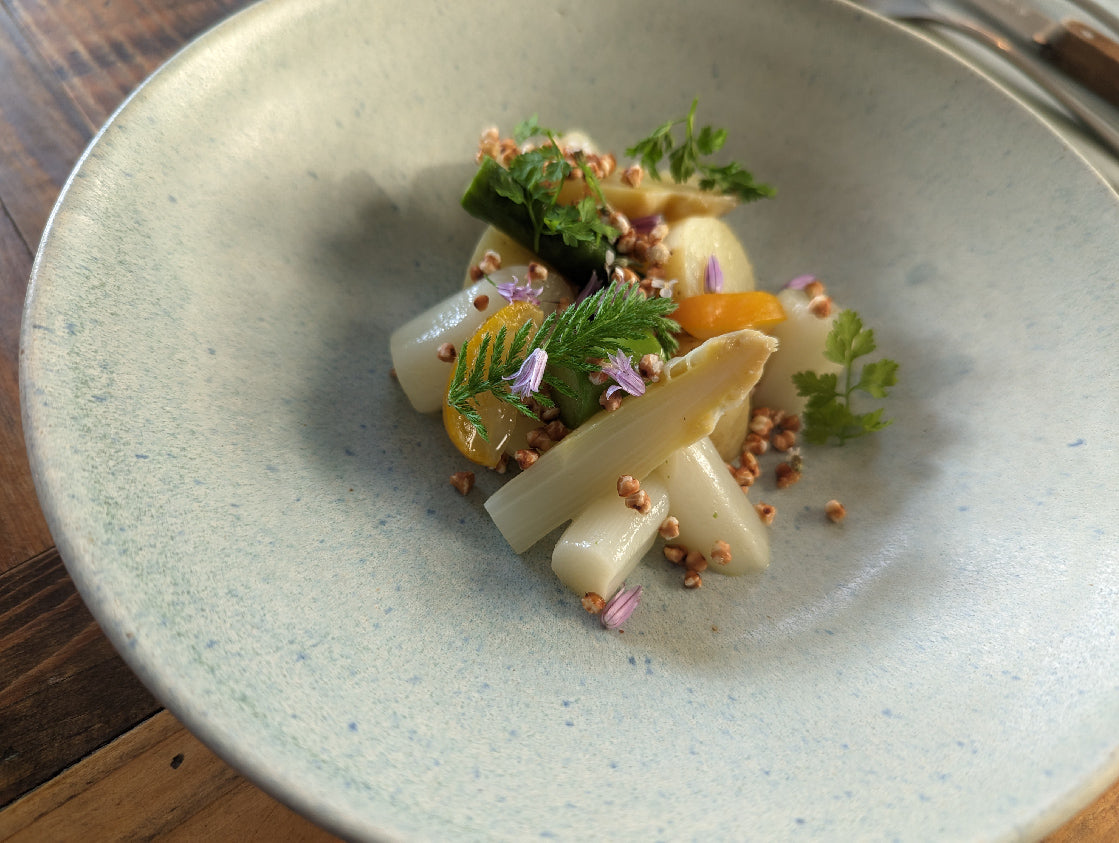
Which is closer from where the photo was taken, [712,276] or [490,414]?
[490,414]

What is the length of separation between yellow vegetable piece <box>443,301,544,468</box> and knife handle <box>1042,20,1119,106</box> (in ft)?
5.04

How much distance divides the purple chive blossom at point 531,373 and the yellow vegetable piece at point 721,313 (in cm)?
33

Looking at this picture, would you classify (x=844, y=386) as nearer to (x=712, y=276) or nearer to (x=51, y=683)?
(x=712, y=276)

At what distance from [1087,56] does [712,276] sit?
4.03ft

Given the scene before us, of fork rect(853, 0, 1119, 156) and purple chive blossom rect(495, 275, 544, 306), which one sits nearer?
purple chive blossom rect(495, 275, 544, 306)

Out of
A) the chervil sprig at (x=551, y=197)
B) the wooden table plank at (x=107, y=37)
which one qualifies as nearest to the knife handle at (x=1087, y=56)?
the chervil sprig at (x=551, y=197)

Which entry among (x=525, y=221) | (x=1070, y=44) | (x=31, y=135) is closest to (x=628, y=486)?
(x=525, y=221)

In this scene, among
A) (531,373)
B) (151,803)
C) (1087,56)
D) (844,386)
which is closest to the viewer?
(151,803)

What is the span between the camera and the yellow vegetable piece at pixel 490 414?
55.2 inches

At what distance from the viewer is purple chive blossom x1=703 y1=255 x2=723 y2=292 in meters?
1.54

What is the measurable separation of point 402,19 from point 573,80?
0.39 metres

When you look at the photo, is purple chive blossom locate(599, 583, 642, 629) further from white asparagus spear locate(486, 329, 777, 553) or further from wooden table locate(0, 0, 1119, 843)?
wooden table locate(0, 0, 1119, 843)

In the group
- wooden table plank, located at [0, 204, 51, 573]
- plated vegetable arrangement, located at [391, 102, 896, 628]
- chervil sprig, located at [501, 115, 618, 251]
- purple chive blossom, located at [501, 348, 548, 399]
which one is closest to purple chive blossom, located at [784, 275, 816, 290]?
plated vegetable arrangement, located at [391, 102, 896, 628]

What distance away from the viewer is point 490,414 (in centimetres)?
142
